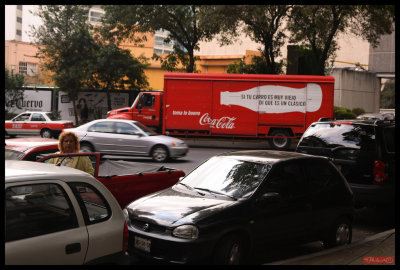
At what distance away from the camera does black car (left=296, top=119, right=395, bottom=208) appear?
8.16 meters

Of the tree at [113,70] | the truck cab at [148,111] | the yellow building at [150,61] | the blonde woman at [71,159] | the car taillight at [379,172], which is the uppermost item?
the yellow building at [150,61]

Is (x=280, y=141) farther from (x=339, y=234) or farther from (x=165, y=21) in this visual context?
(x=339, y=234)

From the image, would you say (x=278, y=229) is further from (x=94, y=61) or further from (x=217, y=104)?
(x=94, y=61)

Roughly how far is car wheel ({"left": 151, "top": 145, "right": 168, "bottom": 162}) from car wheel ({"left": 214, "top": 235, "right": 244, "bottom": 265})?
10.6 m

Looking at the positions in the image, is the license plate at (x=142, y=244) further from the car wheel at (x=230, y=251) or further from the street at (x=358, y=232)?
the car wheel at (x=230, y=251)

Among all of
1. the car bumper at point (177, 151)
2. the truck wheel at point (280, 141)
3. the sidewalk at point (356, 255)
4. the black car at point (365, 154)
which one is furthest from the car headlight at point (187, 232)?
the truck wheel at point (280, 141)

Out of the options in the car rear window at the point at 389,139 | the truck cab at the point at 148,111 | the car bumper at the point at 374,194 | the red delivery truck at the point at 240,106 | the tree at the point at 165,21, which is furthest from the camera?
the tree at the point at 165,21

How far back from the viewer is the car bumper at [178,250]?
519 centimetres

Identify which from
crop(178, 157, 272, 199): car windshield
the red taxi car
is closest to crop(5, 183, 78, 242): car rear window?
crop(178, 157, 272, 199): car windshield

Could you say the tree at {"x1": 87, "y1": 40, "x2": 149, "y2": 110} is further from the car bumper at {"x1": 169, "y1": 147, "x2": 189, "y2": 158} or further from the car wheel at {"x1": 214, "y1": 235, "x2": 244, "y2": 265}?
the car wheel at {"x1": 214, "y1": 235, "x2": 244, "y2": 265}

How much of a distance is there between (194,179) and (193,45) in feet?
78.2

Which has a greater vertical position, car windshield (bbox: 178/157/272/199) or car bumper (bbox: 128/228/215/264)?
car windshield (bbox: 178/157/272/199)

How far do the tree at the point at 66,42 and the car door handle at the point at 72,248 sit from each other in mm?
28604
